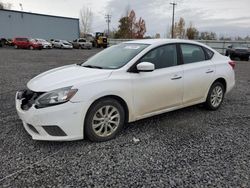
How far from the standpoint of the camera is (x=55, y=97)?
9.45ft

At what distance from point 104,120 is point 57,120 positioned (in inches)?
27.4

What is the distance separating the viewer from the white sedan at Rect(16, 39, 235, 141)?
2.89 metres

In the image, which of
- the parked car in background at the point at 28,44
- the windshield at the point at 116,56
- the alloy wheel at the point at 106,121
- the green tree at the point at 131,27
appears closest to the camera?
the alloy wheel at the point at 106,121

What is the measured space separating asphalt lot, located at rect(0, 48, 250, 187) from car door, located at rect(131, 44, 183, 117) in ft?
1.37

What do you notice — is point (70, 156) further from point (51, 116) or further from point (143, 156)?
point (143, 156)

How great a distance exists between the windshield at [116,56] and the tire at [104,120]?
0.66 metres

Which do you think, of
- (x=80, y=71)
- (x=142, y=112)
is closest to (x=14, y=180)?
(x=80, y=71)

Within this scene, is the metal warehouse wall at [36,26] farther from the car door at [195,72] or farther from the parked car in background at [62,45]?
the car door at [195,72]

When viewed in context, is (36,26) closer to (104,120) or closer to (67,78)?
(67,78)

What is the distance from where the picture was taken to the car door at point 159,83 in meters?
3.44

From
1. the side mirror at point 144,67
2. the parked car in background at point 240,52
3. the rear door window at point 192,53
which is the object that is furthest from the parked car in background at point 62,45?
the side mirror at point 144,67

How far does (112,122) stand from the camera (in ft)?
10.9

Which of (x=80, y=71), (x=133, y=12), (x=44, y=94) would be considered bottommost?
(x=44, y=94)

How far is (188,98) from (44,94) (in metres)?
2.57
